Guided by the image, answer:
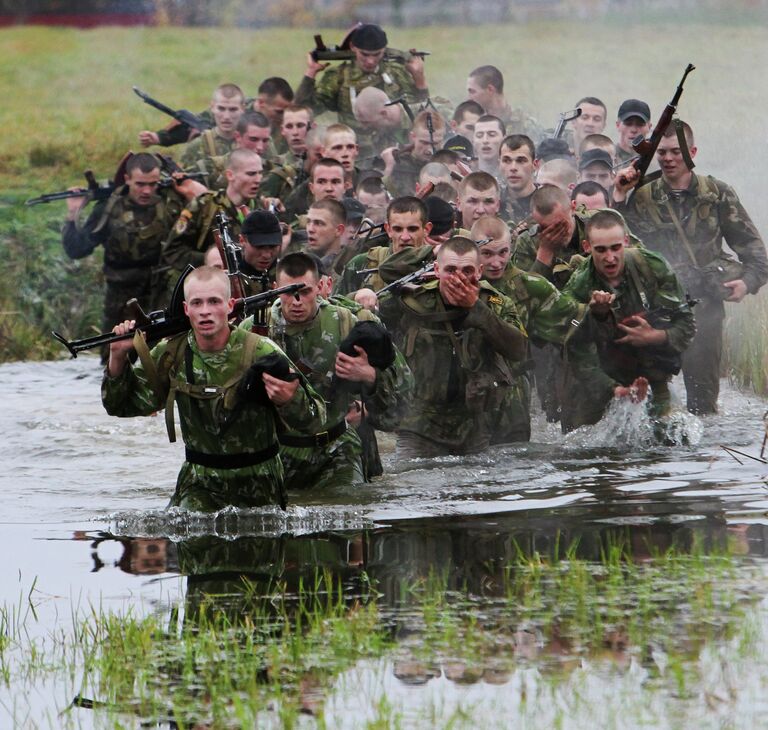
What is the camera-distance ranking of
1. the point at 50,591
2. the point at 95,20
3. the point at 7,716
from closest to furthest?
the point at 7,716, the point at 50,591, the point at 95,20

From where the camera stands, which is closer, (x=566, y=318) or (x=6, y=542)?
(x=6, y=542)

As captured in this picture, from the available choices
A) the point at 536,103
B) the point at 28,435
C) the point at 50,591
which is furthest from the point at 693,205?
the point at 536,103

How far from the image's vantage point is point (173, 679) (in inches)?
297

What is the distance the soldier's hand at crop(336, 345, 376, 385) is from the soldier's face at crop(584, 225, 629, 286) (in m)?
2.69

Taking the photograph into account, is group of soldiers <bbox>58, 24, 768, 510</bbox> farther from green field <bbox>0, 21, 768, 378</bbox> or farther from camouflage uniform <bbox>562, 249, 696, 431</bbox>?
green field <bbox>0, 21, 768, 378</bbox>

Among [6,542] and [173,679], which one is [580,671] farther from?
[6,542]

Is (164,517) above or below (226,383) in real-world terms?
below

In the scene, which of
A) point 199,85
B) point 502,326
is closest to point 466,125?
point 502,326

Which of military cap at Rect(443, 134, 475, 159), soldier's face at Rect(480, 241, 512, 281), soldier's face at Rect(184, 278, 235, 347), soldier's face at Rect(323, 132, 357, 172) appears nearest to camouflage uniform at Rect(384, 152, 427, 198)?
military cap at Rect(443, 134, 475, 159)

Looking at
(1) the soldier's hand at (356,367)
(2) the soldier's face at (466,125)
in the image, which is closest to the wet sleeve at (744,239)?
(1) the soldier's hand at (356,367)

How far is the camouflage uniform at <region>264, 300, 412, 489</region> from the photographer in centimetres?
1110

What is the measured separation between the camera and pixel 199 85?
41250mm

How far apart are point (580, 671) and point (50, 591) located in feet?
9.39

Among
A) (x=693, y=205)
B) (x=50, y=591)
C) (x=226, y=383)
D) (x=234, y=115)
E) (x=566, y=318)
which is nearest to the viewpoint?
(x=50, y=591)
